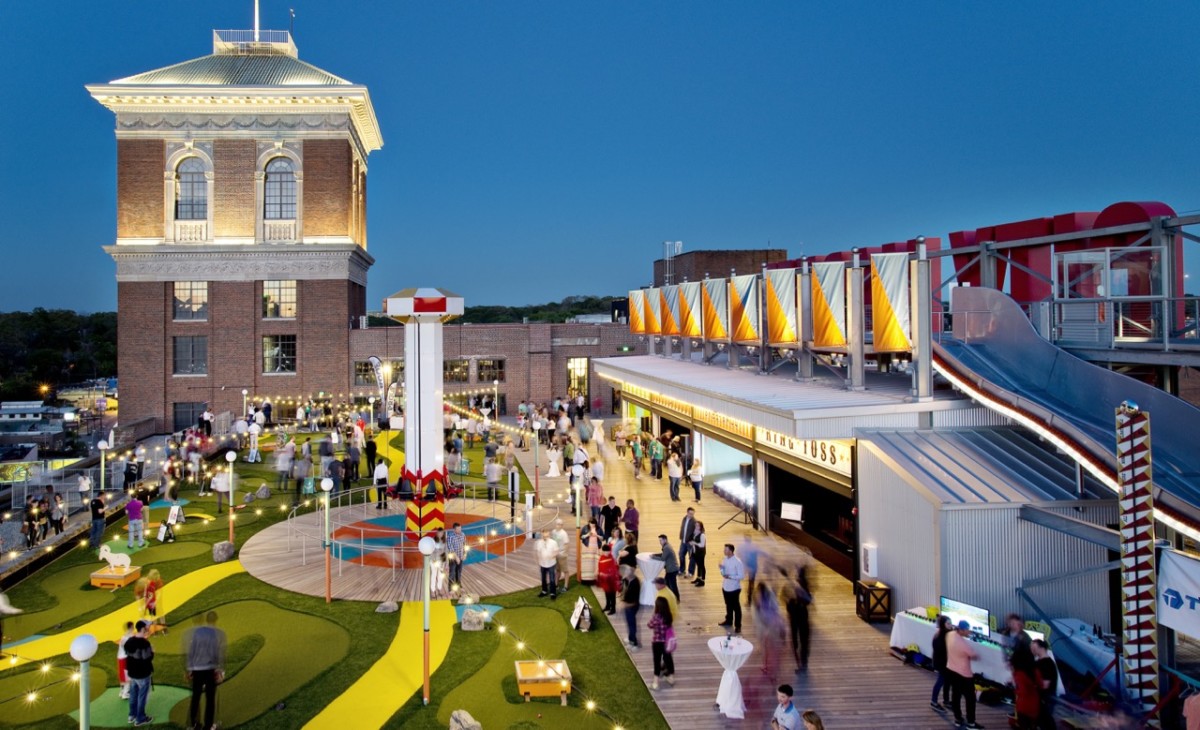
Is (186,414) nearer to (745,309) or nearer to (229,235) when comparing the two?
(229,235)

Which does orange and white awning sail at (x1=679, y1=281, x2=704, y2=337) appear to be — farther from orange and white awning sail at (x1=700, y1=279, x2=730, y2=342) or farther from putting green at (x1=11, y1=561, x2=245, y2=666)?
putting green at (x1=11, y1=561, x2=245, y2=666)

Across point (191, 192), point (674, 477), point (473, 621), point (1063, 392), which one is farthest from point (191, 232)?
point (1063, 392)

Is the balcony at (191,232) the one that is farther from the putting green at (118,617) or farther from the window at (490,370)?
the putting green at (118,617)

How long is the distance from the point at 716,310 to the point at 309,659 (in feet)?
55.0

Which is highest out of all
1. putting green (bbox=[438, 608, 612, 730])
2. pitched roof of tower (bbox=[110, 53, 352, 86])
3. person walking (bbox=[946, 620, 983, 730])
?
pitched roof of tower (bbox=[110, 53, 352, 86])

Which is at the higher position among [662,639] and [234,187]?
[234,187]

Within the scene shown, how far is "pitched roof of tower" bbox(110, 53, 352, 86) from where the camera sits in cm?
4343

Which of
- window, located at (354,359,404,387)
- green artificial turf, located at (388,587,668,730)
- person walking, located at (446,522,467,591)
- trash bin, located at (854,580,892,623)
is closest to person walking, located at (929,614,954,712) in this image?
trash bin, located at (854,580,892,623)

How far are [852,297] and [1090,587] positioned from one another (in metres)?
6.76

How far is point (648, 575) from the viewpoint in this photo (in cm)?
1483

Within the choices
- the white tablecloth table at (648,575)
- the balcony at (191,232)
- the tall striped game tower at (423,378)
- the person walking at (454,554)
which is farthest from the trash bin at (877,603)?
the balcony at (191,232)

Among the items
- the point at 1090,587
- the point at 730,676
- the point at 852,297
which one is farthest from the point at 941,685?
the point at 852,297

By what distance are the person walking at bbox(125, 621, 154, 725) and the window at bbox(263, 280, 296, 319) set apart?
36892 millimetres

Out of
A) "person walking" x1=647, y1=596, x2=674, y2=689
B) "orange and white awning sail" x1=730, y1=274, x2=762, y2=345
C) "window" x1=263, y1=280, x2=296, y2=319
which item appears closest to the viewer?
"person walking" x1=647, y1=596, x2=674, y2=689
